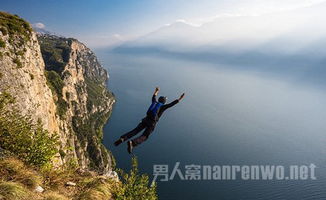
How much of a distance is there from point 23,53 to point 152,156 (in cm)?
12025

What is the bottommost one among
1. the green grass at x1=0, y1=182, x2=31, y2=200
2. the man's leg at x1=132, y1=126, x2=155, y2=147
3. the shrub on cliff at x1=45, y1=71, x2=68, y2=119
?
the shrub on cliff at x1=45, y1=71, x2=68, y2=119

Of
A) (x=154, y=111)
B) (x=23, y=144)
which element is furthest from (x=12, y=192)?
(x=154, y=111)

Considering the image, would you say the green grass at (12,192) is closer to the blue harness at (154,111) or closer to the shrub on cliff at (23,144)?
the shrub on cliff at (23,144)

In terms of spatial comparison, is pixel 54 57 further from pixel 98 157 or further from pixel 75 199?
pixel 75 199

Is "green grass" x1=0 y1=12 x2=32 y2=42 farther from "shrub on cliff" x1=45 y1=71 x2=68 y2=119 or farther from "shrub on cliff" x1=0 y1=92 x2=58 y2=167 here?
"shrub on cliff" x1=45 y1=71 x2=68 y2=119

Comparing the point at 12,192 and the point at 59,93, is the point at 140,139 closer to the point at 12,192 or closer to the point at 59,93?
the point at 12,192

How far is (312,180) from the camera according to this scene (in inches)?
4609

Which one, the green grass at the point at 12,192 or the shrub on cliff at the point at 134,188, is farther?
the shrub on cliff at the point at 134,188
